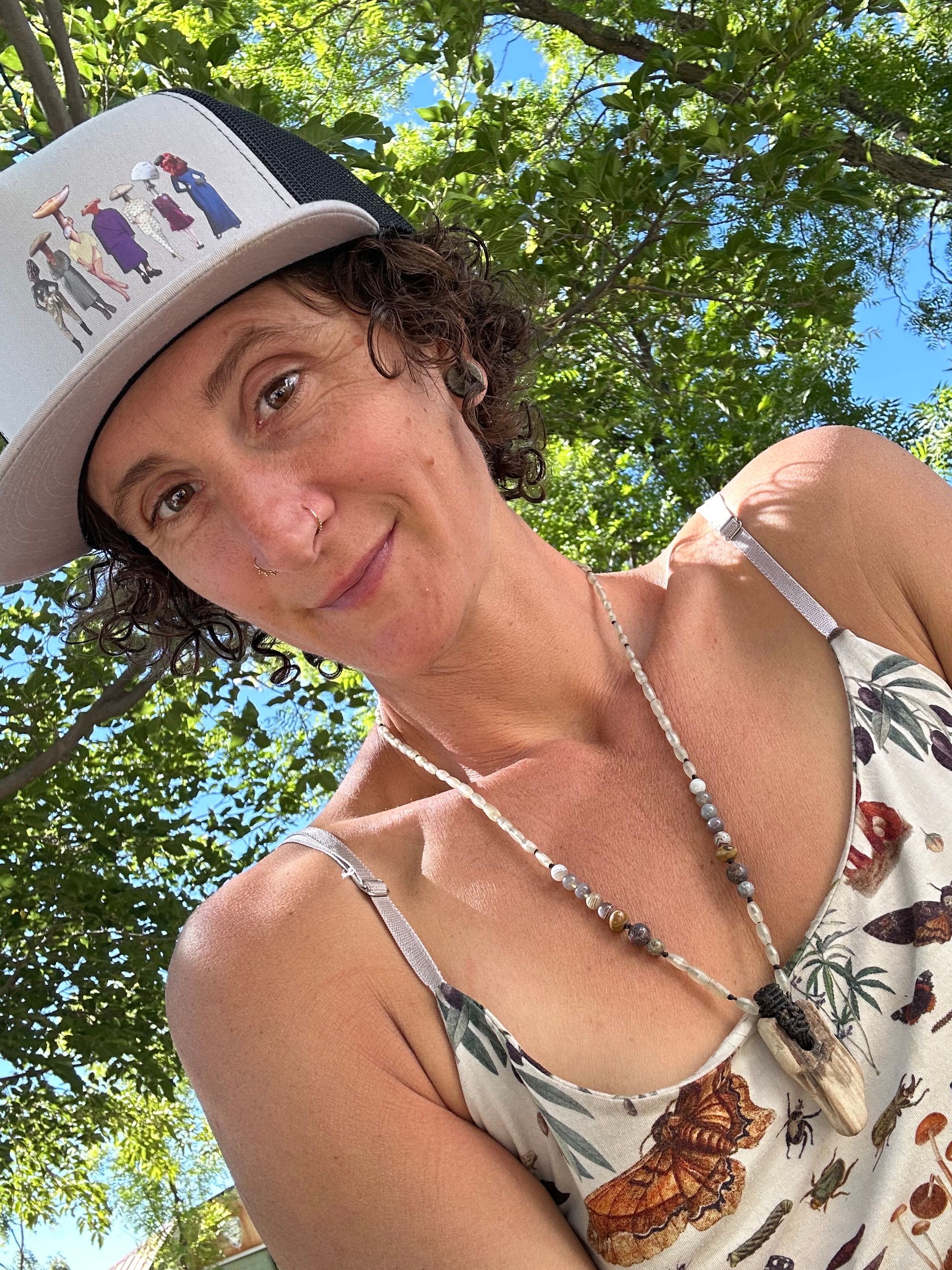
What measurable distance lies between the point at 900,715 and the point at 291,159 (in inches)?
41.2

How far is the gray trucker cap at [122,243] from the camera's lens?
1.40 metres

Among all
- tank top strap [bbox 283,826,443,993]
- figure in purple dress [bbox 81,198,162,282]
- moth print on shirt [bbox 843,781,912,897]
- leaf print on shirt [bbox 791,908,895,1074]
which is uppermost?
figure in purple dress [bbox 81,198,162,282]

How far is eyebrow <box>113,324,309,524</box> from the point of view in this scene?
1451 mm

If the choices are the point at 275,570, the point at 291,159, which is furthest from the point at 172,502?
the point at 291,159

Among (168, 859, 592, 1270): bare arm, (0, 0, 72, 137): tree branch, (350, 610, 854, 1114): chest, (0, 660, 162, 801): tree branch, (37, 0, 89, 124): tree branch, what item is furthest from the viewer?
(0, 660, 162, 801): tree branch

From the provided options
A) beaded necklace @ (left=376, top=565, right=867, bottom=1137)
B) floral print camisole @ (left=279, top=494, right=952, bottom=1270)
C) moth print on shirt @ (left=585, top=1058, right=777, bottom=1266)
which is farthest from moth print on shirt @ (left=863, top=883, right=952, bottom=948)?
moth print on shirt @ (left=585, top=1058, right=777, bottom=1266)

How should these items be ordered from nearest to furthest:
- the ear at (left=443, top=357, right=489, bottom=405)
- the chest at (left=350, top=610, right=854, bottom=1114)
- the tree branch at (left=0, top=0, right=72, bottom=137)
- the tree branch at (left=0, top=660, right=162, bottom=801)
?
the chest at (left=350, top=610, right=854, bottom=1114) → the ear at (left=443, top=357, right=489, bottom=405) → the tree branch at (left=0, top=0, right=72, bottom=137) → the tree branch at (left=0, top=660, right=162, bottom=801)

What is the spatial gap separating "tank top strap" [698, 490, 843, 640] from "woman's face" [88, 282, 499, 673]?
17.0 inches

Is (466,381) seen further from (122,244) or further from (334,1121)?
(334,1121)

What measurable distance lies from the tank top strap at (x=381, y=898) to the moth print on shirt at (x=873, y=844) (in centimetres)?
52

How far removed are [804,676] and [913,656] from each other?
15cm

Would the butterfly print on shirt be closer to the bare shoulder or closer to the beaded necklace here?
the beaded necklace

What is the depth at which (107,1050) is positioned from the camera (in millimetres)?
4062

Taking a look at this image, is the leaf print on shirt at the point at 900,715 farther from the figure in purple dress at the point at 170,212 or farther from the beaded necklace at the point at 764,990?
the figure in purple dress at the point at 170,212
